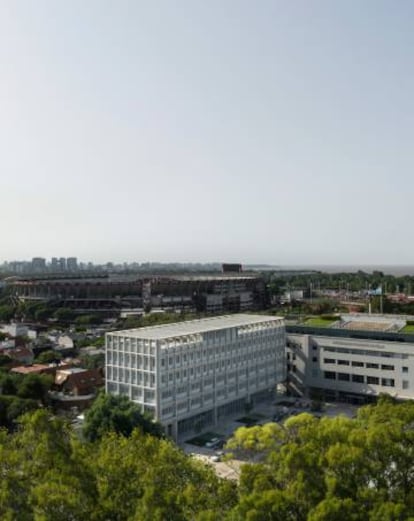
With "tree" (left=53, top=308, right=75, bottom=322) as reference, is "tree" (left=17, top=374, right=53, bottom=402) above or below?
below

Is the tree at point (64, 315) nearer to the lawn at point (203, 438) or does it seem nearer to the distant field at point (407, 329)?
the lawn at point (203, 438)

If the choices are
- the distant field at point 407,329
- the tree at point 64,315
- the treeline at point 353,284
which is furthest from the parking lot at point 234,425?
the treeline at point 353,284

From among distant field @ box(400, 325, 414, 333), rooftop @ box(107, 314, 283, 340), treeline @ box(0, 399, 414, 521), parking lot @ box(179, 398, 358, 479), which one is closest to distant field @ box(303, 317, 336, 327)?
rooftop @ box(107, 314, 283, 340)

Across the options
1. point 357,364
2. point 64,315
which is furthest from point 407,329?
point 64,315

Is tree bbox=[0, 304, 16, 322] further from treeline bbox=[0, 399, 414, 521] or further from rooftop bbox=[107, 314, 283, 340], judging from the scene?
treeline bbox=[0, 399, 414, 521]

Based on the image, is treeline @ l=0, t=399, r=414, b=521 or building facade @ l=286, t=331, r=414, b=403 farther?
building facade @ l=286, t=331, r=414, b=403

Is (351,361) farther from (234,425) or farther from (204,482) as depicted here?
(204,482)
